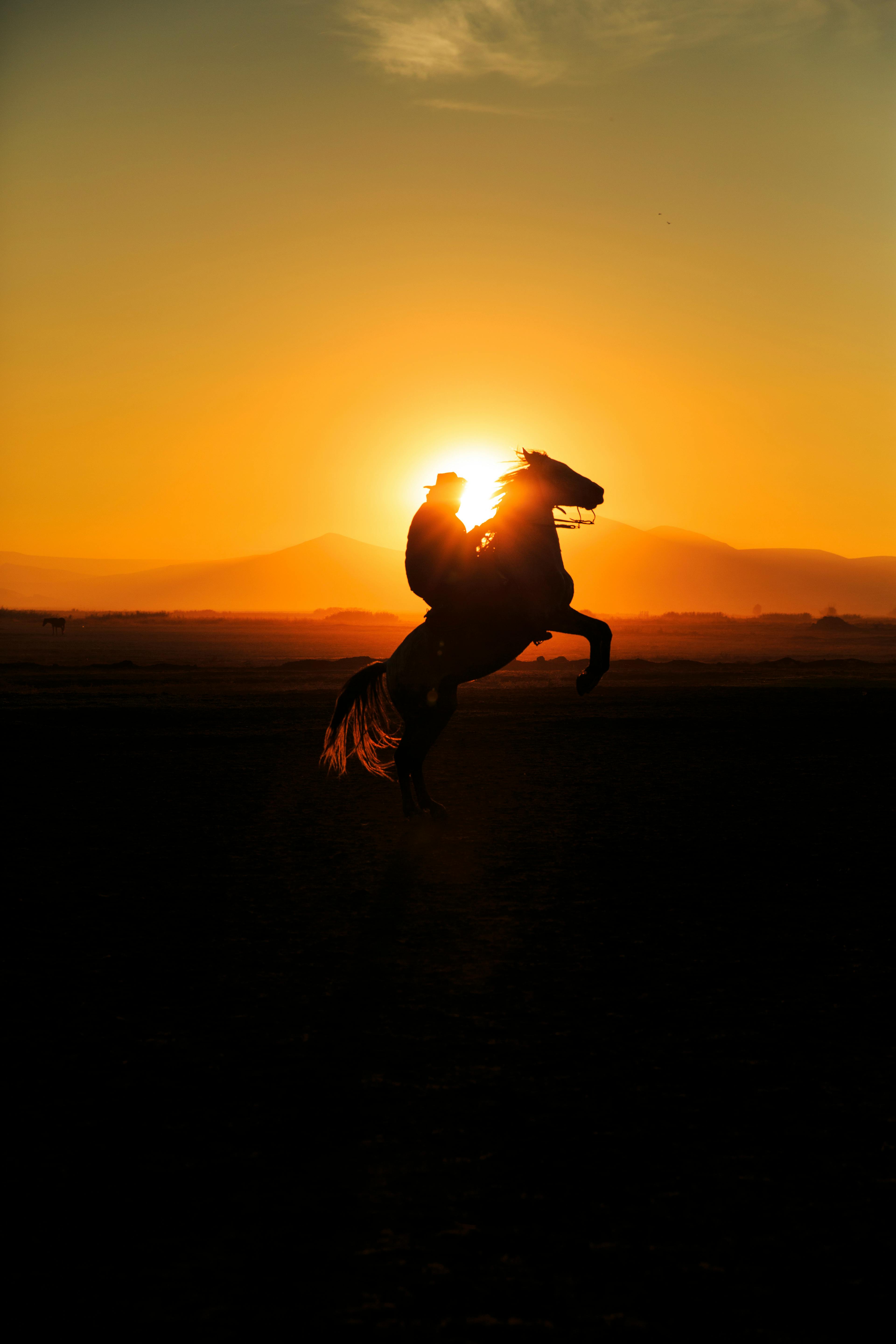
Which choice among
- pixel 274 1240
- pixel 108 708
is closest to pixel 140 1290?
pixel 274 1240

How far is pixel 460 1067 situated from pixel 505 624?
4205 millimetres

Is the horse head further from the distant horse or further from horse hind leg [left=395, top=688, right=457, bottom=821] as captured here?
horse hind leg [left=395, top=688, right=457, bottom=821]

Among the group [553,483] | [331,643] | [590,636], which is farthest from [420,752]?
[331,643]

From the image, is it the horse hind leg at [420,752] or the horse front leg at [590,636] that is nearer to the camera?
the horse front leg at [590,636]

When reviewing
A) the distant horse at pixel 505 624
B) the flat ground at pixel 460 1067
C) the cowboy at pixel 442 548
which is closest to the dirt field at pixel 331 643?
the distant horse at pixel 505 624

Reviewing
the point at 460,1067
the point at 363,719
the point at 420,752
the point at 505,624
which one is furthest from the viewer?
the point at 363,719

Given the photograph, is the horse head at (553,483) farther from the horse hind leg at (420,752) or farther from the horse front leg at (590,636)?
the horse hind leg at (420,752)

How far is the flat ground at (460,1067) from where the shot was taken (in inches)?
95.1

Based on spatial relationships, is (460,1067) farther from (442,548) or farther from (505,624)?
(442,548)

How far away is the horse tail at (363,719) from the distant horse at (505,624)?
16.4 inches

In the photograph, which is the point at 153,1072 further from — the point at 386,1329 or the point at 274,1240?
the point at 386,1329

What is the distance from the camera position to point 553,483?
25.9 feet

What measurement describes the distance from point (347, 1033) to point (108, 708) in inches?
607

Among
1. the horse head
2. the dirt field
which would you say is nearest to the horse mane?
the horse head
